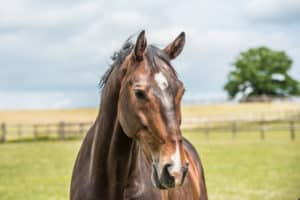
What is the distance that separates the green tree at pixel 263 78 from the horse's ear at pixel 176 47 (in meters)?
80.3

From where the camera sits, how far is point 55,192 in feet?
44.1

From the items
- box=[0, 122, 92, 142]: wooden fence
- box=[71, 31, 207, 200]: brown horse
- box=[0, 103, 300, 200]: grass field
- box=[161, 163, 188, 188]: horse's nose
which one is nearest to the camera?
box=[161, 163, 188, 188]: horse's nose

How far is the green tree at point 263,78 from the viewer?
8462cm

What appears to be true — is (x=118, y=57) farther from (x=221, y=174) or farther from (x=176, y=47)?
(x=221, y=174)

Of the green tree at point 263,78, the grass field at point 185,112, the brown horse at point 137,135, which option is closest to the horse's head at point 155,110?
the brown horse at point 137,135

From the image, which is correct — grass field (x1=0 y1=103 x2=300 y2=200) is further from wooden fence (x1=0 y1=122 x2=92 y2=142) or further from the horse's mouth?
wooden fence (x1=0 y1=122 x2=92 y2=142)

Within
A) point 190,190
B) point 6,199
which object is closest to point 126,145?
point 190,190

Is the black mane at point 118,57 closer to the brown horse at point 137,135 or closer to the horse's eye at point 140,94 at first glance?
the brown horse at point 137,135

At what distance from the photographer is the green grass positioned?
13133 millimetres

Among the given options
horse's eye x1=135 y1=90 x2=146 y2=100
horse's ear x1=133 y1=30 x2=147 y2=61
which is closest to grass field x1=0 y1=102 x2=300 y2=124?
horse's ear x1=133 y1=30 x2=147 y2=61

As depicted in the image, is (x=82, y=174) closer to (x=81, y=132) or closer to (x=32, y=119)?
(x=81, y=132)

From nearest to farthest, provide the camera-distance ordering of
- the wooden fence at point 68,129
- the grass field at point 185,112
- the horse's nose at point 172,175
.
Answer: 1. the horse's nose at point 172,175
2. the wooden fence at point 68,129
3. the grass field at point 185,112

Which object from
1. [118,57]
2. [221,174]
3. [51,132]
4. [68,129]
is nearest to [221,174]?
[221,174]

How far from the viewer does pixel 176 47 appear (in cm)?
409
